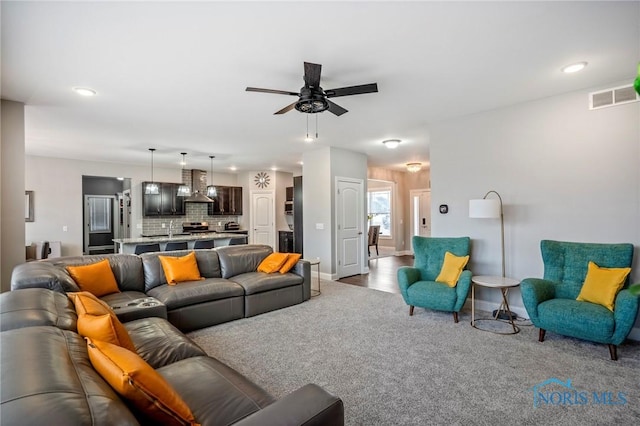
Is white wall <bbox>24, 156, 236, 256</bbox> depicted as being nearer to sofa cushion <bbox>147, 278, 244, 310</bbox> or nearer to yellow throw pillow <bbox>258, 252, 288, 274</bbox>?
sofa cushion <bbox>147, 278, 244, 310</bbox>

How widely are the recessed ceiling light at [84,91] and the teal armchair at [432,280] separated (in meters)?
4.18

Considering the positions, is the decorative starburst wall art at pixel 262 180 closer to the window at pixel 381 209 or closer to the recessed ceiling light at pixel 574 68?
the window at pixel 381 209

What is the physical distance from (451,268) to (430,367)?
5.15 feet

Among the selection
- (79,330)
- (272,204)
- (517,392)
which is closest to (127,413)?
(79,330)

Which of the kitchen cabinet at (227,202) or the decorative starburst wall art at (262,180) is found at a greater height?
the decorative starburst wall art at (262,180)

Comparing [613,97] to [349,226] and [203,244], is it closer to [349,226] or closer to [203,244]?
[349,226]

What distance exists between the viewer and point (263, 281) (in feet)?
14.0

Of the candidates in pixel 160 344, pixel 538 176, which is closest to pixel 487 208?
pixel 538 176

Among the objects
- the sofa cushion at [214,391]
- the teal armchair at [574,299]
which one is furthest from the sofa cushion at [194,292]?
the teal armchair at [574,299]

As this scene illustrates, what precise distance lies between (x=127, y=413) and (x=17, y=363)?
1.41 ft

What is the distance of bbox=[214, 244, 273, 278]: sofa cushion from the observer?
4551 mm

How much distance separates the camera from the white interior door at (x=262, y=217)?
9977 millimetres

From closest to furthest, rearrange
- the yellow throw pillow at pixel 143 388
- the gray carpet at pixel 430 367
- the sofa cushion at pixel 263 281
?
the yellow throw pillow at pixel 143 388 → the gray carpet at pixel 430 367 → the sofa cushion at pixel 263 281

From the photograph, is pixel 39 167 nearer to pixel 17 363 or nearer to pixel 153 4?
pixel 153 4
